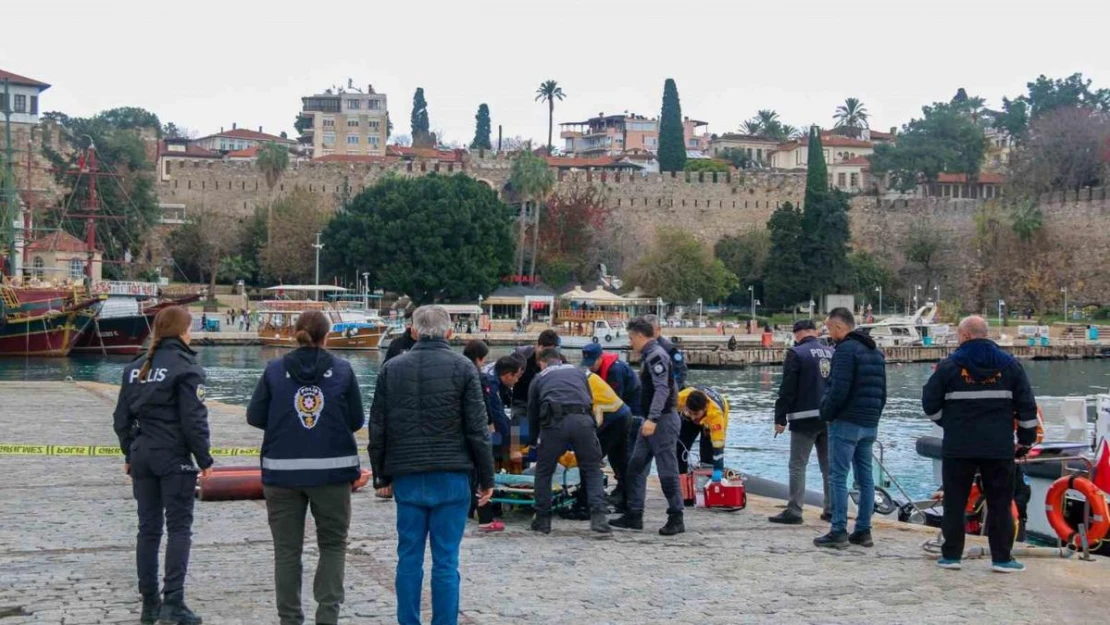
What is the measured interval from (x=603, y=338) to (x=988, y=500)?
49082 mm

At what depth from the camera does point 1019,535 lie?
977cm

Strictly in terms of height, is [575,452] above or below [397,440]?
below

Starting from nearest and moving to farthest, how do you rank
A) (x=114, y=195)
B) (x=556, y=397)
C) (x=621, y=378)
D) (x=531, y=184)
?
1. (x=556, y=397)
2. (x=621, y=378)
3. (x=114, y=195)
4. (x=531, y=184)

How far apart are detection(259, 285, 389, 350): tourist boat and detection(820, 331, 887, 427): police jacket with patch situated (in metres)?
47.1

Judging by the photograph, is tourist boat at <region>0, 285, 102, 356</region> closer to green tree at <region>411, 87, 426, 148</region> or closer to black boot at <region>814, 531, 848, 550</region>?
black boot at <region>814, 531, 848, 550</region>

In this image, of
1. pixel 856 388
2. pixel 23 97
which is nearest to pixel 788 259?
pixel 23 97

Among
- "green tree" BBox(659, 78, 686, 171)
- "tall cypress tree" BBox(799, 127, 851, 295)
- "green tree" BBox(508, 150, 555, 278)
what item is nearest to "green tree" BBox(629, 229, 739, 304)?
"tall cypress tree" BBox(799, 127, 851, 295)

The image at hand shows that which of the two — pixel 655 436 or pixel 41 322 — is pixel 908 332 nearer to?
pixel 41 322

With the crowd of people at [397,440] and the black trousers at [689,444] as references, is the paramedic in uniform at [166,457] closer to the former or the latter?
the crowd of people at [397,440]

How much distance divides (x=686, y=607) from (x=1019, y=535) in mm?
3515

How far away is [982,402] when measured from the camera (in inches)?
330

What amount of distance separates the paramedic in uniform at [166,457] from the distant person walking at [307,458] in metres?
0.53

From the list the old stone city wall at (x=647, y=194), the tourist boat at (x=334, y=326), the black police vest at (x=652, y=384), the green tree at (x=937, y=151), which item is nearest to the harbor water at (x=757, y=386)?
the tourist boat at (x=334, y=326)

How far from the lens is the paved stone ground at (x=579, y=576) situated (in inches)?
285
